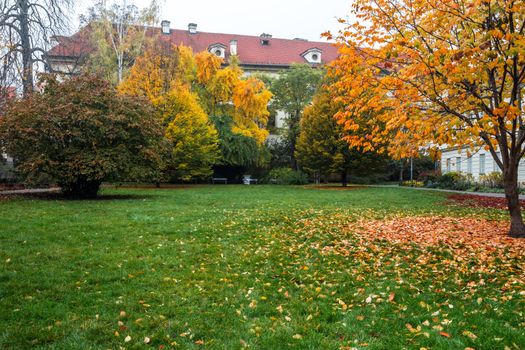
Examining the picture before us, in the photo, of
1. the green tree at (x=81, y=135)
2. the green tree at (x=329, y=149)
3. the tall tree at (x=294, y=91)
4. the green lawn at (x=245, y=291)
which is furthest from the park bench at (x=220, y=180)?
the green lawn at (x=245, y=291)

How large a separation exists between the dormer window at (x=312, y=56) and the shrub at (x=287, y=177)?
17656 mm

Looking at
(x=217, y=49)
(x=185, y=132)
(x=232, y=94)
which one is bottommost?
(x=185, y=132)

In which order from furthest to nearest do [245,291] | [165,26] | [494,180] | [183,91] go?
[165,26]
[183,91]
[494,180]
[245,291]

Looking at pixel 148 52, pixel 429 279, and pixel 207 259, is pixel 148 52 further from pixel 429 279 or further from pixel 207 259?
pixel 429 279

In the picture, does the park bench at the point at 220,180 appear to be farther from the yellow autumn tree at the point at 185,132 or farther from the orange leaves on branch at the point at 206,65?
the orange leaves on branch at the point at 206,65

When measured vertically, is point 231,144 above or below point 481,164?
above

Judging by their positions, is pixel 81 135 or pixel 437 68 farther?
pixel 81 135

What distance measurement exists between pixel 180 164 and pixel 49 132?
1151cm

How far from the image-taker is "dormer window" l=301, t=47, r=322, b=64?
1866 inches

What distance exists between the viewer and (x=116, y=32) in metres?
28.5

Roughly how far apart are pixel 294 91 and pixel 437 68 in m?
33.3

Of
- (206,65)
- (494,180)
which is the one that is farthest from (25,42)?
(494,180)

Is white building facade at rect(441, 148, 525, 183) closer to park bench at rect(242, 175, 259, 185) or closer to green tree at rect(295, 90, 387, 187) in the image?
green tree at rect(295, 90, 387, 187)

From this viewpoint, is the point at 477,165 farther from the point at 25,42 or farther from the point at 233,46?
the point at 25,42
